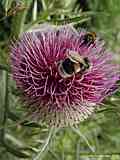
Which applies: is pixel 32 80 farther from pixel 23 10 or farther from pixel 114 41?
pixel 114 41

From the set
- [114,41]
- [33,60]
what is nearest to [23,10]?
[33,60]

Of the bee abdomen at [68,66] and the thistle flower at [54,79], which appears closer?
the bee abdomen at [68,66]

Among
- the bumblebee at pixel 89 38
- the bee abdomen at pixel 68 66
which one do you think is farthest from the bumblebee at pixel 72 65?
the bumblebee at pixel 89 38

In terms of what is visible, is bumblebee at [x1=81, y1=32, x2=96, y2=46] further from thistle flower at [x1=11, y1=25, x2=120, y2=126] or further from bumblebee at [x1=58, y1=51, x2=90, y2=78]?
bumblebee at [x1=58, y1=51, x2=90, y2=78]

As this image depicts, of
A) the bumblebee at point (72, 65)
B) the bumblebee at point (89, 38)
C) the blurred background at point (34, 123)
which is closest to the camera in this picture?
the bumblebee at point (72, 65)

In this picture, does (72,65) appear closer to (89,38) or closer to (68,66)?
(68,66)

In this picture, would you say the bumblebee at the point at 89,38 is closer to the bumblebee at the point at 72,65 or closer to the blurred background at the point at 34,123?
the blurred background at the point at 34,123

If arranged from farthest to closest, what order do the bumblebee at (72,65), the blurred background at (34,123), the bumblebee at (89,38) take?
1. the bumblebee at (89,38)
2. the blurred background at (34,123)
3. the bumblebee at (72,65)
